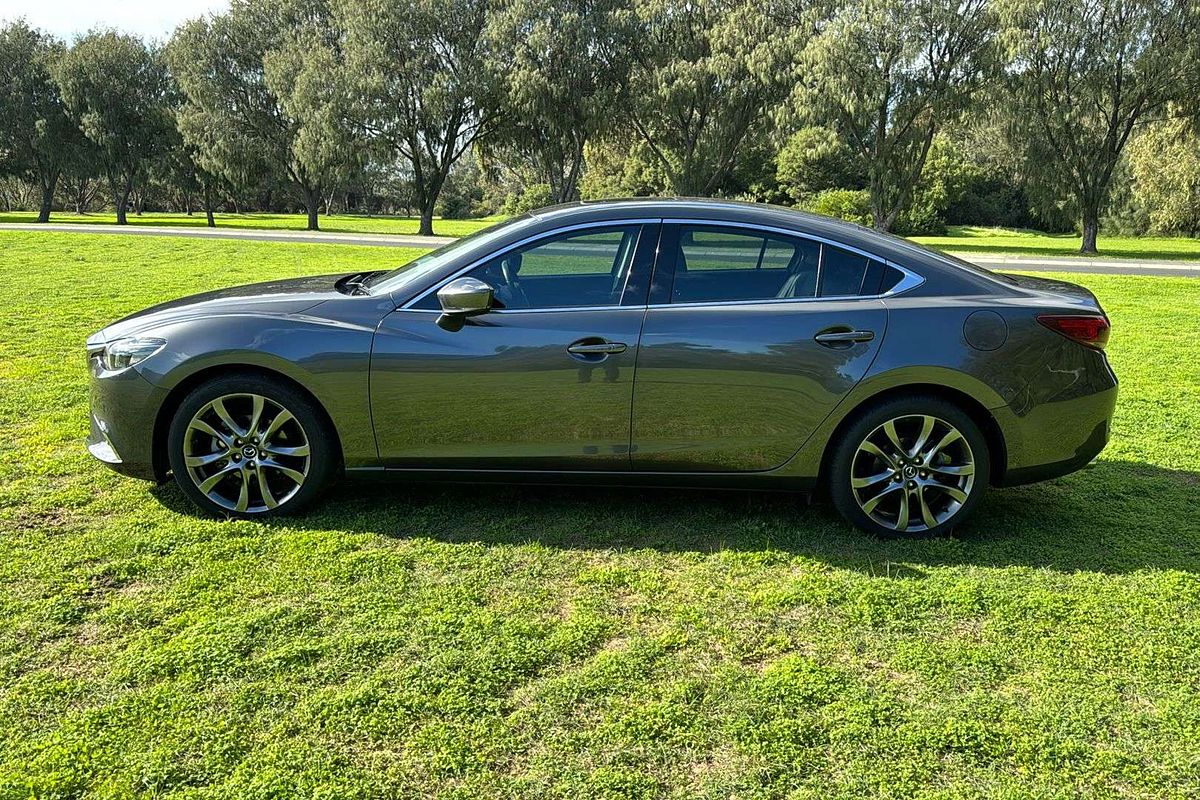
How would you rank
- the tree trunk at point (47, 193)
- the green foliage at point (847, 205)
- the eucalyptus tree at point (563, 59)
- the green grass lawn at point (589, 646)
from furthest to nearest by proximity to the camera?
the tree trunk at point (47, 193)
the green foliage at point (847, 205)
the eucalyptus tree at point (563, 59)
the green grass lawn at point (589, 646)

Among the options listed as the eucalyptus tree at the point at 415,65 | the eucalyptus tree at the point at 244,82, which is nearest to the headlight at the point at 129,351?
the eucalyptus tree at the point at 415,65

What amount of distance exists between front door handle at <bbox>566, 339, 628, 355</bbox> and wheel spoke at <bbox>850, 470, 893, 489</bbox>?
129 centimetres

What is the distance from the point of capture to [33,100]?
45.2 m

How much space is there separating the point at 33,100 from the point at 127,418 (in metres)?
52.5

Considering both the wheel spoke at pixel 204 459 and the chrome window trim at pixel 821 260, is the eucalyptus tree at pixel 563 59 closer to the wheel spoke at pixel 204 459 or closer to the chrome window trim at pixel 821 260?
the chrome window trim at pixel 821 260

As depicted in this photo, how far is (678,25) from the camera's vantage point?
3384 cm

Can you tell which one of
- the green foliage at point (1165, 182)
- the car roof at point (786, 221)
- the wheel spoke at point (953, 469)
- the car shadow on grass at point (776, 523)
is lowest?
the car shadow on grass at point (776, 523)

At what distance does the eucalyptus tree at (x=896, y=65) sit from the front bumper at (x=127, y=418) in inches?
1044

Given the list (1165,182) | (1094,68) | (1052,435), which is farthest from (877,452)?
(1165,182)

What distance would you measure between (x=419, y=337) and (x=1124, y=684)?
3158 mm

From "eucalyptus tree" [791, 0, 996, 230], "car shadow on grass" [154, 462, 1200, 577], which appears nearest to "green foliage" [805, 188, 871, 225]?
"eucalyptus tree" [791, 0, 996, 230]

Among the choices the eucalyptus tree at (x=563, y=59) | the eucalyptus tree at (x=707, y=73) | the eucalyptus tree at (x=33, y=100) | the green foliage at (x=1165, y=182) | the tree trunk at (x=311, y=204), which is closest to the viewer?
the eucalyptus tree at (x=707, y=73)

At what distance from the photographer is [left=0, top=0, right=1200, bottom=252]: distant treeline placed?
2598 cm

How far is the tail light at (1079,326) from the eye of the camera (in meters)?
3.91
